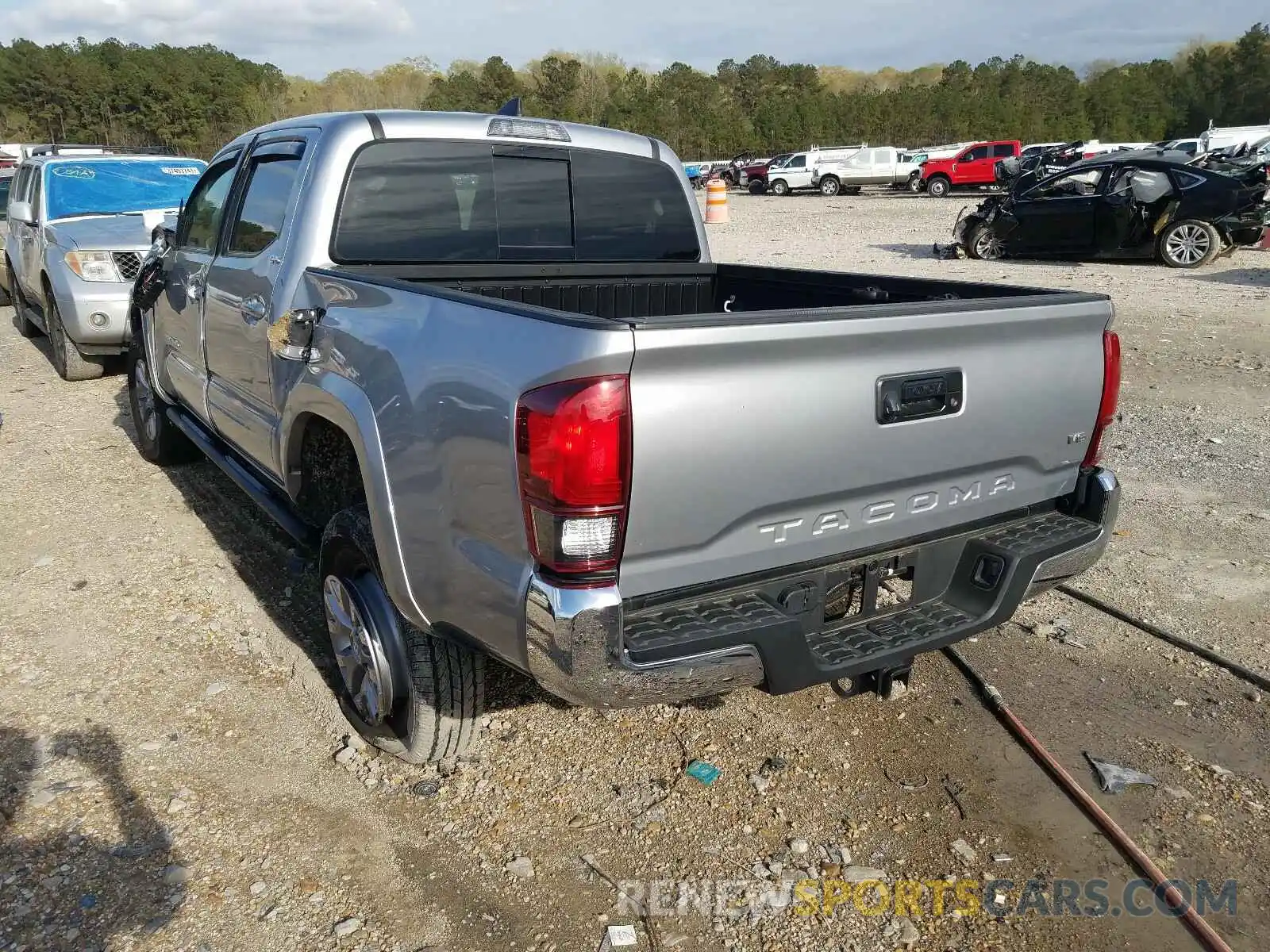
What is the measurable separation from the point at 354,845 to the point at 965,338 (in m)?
2.26

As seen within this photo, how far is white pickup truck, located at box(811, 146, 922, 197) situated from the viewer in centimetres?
3600

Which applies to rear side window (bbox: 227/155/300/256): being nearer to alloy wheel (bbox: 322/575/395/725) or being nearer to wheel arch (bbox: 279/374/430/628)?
wheel arch (bbox: 279/374/430/628)

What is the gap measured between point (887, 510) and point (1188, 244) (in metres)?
14.8

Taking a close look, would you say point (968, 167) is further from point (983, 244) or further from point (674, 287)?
point (674, 287)

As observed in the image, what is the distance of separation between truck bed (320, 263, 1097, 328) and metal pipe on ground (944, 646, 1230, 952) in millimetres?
1466

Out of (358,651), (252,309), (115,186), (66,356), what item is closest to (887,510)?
(358,651)

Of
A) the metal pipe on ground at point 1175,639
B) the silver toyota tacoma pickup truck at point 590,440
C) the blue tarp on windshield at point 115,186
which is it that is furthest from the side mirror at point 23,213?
the metal pipe on ground at point 1175,639

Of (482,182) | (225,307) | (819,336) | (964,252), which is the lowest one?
(964,252)

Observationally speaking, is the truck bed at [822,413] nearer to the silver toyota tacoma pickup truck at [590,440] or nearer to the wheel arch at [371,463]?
the silver toyota tacoma pickup truck at [590,440]

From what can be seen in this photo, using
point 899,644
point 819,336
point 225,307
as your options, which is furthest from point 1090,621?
point 225,307

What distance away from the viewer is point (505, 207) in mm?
3973

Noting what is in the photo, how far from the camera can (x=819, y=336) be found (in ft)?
7.59

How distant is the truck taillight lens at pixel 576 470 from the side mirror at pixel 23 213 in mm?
9112

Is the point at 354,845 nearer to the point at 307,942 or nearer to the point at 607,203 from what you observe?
the point at 307,942
